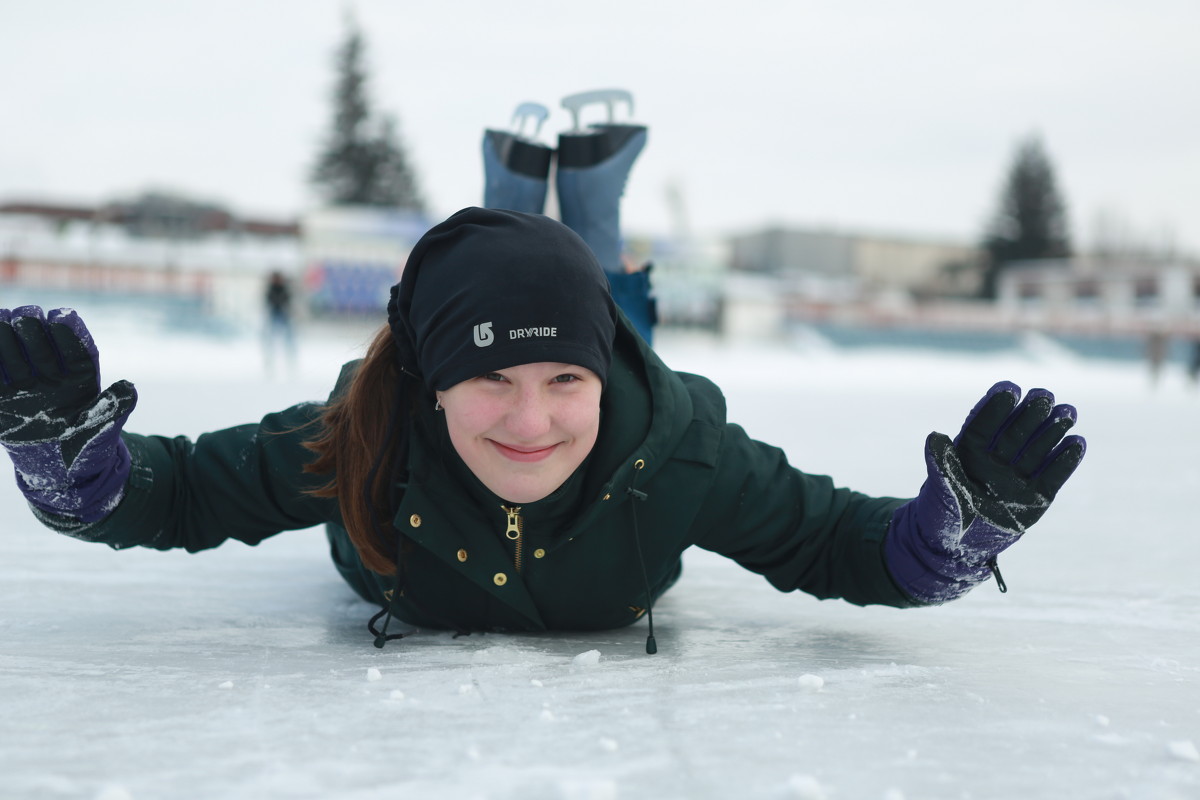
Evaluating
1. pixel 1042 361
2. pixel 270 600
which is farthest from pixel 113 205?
pixel 270 600

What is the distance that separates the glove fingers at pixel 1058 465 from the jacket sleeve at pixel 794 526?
0.25 m

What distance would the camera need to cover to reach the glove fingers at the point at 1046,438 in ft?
4.36

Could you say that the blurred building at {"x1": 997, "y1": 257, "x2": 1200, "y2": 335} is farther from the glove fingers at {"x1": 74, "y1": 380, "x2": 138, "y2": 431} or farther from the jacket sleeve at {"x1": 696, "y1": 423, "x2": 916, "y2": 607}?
the glove fingers at {"x1": 74, "y1": 380, "x2": 138, "y2": 431}

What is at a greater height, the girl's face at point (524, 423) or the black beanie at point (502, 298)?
the black beanie at point (502, 298)

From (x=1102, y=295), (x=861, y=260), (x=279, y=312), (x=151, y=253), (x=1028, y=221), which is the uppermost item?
(x=1028, y=221)

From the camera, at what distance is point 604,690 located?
1.28 m

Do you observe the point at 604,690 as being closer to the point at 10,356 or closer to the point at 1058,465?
the point at 1058,465

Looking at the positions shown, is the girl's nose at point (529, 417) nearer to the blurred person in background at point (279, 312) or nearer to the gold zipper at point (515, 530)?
the gold zipper at point (515, 530)

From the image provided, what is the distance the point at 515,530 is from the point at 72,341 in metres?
0.65

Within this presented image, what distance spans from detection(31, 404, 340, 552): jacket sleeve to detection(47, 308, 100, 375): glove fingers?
23cm

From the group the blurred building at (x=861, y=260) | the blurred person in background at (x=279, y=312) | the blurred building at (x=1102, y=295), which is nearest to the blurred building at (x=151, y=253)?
the blurred person in background at (x=279, y=312)

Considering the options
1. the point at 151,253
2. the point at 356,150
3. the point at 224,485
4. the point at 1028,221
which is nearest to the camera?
the point at 224,485

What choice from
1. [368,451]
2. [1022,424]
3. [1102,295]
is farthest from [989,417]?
[1102,295]

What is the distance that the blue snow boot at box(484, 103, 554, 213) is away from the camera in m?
2.74
